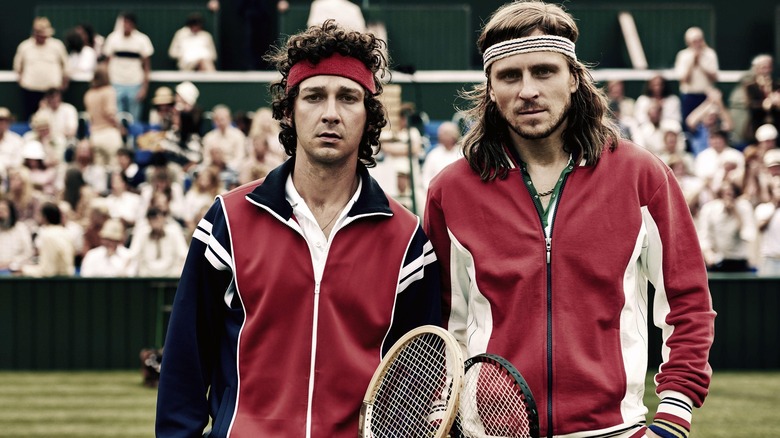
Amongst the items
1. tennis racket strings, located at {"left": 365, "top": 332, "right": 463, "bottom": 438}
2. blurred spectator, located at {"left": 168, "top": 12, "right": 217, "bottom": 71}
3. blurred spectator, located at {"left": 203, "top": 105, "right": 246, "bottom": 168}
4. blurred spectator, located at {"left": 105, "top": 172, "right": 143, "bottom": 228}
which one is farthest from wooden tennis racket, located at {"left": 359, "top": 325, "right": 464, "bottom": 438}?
blurred spectator, located at {"left": 168, "top": 12, "right": 217, "bottom": 71}

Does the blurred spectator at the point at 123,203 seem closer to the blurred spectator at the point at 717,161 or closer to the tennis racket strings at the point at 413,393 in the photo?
the blurred spectator at the point at 717,161

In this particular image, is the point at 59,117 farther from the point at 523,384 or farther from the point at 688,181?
the point at 523,384

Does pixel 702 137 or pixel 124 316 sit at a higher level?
pixel 702 137

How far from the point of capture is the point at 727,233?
14.9 m

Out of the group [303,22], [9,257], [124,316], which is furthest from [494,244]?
[303,22]

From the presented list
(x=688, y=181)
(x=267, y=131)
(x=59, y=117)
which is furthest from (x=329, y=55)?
(x=59, y=117)

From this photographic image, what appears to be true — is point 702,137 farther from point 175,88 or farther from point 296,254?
point 296,254

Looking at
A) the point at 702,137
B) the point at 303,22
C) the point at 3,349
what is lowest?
the point at 3,349

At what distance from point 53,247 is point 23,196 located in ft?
5.38

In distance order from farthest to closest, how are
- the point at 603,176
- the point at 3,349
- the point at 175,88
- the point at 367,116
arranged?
the point at 175,88 → the point at 3,349 → the point at 367,116 → the point at 603,176

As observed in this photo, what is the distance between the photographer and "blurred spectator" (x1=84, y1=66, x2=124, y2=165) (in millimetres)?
18125

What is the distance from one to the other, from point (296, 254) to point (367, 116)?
0.53m

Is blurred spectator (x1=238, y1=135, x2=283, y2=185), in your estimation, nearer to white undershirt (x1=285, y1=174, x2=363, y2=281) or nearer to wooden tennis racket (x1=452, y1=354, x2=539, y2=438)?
white undershirt (x1=285, y1=174, x2=363, y2=281)

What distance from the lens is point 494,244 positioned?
400cm
